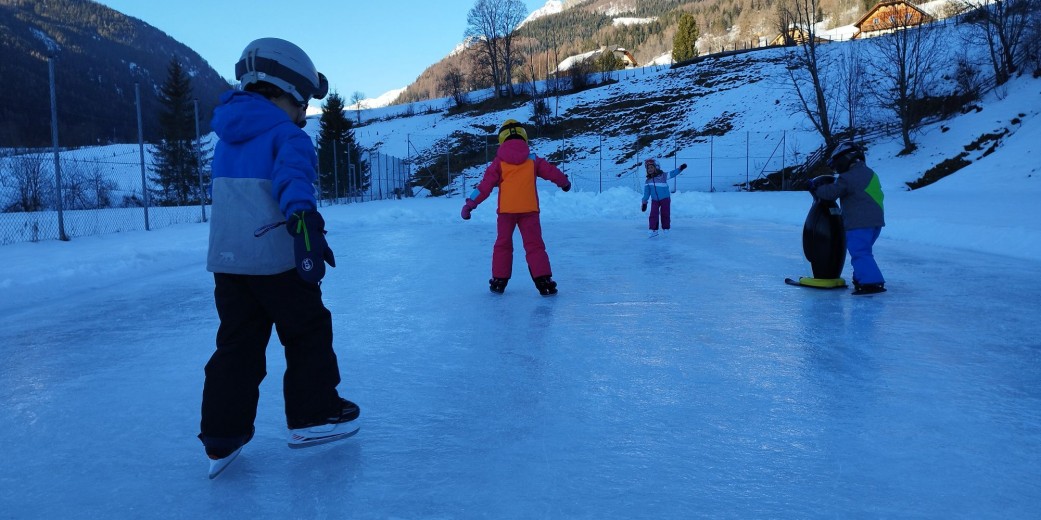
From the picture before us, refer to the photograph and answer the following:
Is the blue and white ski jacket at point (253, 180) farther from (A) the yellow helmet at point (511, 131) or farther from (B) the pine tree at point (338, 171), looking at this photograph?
(B) the pine tree at point (338, 171)

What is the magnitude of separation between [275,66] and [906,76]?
30.4 m

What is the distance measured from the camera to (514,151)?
5.30m

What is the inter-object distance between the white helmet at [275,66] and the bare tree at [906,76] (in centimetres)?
2592

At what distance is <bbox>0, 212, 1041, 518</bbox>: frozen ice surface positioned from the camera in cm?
189

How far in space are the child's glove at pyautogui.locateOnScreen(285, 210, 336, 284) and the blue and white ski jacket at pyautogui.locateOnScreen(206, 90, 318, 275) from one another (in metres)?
0.07

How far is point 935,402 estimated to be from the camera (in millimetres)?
2666

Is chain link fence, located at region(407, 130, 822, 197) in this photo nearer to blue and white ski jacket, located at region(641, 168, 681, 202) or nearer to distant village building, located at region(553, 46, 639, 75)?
blue and white ski jacket, located at region(641, 168, 681, 202)

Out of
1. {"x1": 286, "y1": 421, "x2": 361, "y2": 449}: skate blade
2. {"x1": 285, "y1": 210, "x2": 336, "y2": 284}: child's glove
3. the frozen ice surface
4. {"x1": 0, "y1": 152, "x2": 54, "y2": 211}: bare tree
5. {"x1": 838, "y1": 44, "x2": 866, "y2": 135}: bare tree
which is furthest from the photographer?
{"x1": 838, "y1": 44, "x2": 866, "y2": 135}: bare tree

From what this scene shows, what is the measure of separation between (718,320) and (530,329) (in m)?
1.26

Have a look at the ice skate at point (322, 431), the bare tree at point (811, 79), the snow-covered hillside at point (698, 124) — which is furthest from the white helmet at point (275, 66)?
the bare tree at point (811, 79)

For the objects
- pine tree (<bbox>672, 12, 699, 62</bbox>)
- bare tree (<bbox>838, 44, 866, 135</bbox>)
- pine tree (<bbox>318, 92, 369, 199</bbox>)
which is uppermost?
pine tree (<bbox>672, 12, 699, 62</bbox>)

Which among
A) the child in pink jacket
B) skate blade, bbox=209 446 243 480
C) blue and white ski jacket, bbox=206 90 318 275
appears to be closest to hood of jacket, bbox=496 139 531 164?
the child in pink jacket

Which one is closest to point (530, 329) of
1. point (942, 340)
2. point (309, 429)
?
point (309, 429)

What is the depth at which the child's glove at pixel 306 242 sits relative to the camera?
1987mm
